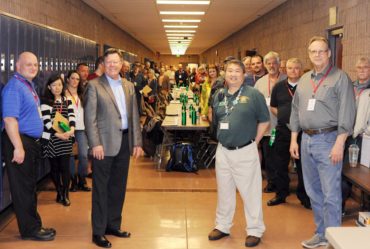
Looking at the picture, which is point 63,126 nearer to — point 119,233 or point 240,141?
point 119,233

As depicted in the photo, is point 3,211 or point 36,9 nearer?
point 3,211

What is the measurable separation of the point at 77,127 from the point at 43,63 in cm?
98

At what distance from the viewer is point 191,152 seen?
686cm

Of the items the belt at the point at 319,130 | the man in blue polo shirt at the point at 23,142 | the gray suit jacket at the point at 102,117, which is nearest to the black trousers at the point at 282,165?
the belt at the point at 319,130

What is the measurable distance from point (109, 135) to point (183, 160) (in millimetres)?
3169

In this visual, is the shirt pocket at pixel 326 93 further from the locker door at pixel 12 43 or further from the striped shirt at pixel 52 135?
the locker door at pixel 12 43

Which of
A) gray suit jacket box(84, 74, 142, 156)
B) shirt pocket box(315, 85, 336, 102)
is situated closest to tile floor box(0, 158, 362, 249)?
gray suit jacket box(84, 74, 142, 156)

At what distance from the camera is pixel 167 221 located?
4598mm

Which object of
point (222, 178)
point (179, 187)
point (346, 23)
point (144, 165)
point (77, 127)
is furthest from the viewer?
point (144, 165)

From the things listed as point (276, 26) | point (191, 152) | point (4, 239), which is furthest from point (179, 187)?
point (276, 26)

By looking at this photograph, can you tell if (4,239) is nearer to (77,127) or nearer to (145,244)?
(145,244)

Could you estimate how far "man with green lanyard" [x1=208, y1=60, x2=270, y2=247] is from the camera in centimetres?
376

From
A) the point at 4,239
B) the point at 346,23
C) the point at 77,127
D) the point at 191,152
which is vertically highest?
the point at 346,23

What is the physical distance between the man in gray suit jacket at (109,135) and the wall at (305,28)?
3.64 metres
